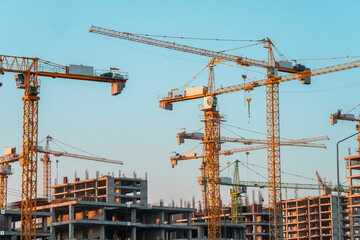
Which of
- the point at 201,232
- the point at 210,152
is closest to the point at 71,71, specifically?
the point at 210,152

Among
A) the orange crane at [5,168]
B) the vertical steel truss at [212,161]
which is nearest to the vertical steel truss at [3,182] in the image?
the orange crane at [5,168]

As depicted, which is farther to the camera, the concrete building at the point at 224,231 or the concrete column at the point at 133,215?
the concrete building at the point at 224,231

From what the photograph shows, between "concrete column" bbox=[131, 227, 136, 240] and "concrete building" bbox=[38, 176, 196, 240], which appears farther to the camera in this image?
"concrete column" bbox=[131, 227, 136, 240]

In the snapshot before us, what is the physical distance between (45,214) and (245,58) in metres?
53.1

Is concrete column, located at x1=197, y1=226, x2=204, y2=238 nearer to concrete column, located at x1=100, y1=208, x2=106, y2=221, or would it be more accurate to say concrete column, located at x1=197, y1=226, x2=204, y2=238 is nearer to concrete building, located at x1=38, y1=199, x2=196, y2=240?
concrete building, located at x1=38, y1=199, x2=196, y2=240

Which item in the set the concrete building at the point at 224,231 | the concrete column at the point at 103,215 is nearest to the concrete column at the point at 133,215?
the concrete column at the point at 103,215

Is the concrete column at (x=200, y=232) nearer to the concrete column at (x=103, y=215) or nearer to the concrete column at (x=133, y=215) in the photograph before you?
the concrete column at (x=133, y=215)

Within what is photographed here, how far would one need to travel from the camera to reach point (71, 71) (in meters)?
116

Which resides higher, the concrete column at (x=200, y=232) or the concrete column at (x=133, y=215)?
the concrete column at (x=133, y=215)

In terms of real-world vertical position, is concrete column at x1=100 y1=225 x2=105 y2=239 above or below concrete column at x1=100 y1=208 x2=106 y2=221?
below

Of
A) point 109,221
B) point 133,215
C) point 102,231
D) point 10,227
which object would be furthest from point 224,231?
point 10,227

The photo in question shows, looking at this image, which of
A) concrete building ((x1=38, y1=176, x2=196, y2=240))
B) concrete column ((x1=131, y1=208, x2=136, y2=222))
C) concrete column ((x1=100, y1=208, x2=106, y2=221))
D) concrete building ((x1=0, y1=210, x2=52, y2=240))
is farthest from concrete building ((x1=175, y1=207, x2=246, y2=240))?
concrete building ((x1=0, y1=210, x2=52, y2=240))

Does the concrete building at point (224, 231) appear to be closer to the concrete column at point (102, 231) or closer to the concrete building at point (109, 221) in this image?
the concrete building at point (109, 221)

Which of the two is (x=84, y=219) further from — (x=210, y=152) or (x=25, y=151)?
(x=25, y=151)
